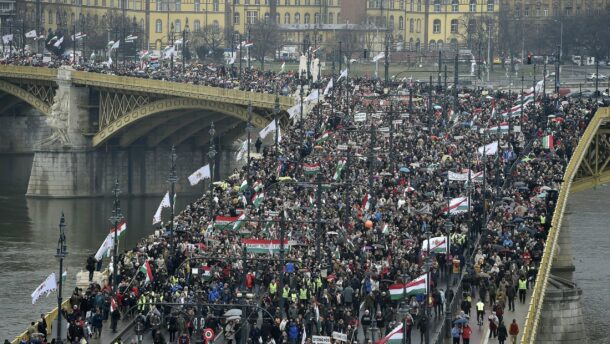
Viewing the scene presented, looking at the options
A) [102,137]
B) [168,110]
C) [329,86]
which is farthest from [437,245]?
[102,137]

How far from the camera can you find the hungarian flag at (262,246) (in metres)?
53.8

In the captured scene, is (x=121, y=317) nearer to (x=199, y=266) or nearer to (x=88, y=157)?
(x=199, y=266)

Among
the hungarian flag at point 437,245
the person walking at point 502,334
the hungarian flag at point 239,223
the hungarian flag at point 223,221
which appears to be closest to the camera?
the person walking at point 502,334

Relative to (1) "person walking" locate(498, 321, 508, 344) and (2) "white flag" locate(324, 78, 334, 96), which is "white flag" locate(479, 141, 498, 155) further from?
(2) "white flag" locate(324, 78, 334, 96)

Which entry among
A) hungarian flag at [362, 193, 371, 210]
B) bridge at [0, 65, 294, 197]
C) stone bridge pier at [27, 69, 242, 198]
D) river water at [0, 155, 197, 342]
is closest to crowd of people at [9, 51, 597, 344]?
hungarian flag at [362, 193, 371, 210]

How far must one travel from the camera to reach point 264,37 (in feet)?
573

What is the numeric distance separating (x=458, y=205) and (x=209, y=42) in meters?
130

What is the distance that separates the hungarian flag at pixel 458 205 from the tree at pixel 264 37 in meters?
103

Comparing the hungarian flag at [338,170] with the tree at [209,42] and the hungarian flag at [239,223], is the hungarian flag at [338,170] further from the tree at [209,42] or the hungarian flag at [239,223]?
the tree at [209,42]

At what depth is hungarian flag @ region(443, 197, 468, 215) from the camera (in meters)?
56.3

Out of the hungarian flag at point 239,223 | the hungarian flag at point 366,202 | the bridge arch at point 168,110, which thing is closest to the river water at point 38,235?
the bridge arch at point 168,110

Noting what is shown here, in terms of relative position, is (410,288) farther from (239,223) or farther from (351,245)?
(239,223)

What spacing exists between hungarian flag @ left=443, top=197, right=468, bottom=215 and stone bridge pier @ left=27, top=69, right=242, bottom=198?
189ft

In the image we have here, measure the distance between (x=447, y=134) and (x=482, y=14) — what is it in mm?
119654
